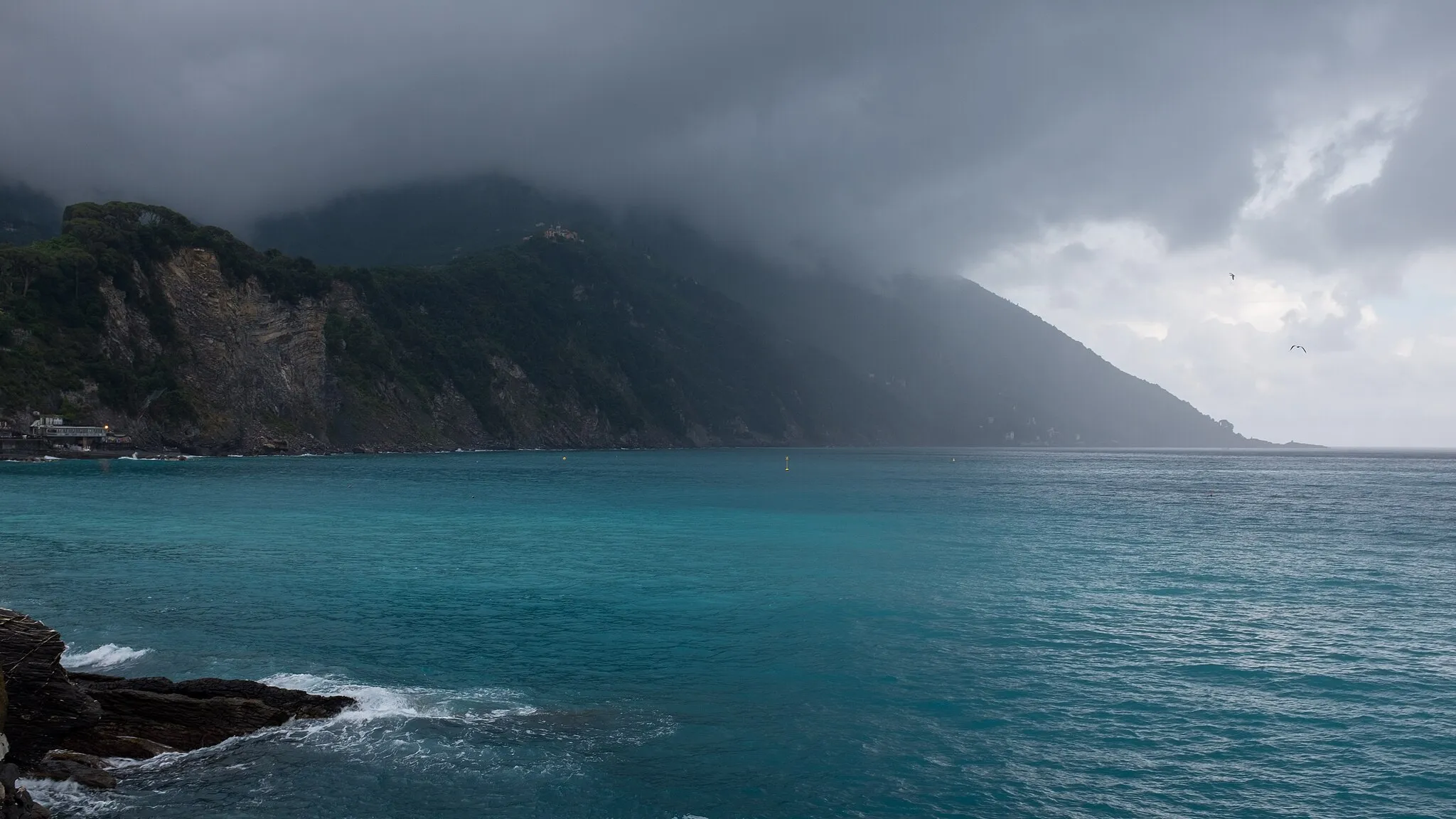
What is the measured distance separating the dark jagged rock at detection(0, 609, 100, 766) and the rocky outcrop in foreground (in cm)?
2

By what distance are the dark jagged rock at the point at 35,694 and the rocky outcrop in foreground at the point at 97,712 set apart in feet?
0.05

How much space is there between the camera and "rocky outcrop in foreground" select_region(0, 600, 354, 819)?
17156mm

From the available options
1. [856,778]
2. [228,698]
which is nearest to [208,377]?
[228,698]

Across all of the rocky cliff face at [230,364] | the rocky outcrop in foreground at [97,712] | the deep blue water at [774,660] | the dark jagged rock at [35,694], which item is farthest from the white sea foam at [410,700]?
the rocky cliff face at [230,364]

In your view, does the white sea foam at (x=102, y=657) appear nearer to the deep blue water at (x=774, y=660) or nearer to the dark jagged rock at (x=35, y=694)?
the deep blue water at (x=774, y=660)

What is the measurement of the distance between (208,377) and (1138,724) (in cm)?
18963

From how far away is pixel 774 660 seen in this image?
86.6ft

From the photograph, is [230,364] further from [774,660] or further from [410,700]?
[774,660]

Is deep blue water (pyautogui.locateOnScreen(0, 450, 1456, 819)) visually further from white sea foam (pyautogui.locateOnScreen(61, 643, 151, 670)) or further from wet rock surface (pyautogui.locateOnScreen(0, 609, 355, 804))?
wet rock surface (pyautogui.locateOnScreen(0, 609, 355, 804))

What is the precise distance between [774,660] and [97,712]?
57.1 ft

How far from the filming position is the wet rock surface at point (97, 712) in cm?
1716

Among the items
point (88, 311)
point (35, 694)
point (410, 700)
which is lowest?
point (410, 700)

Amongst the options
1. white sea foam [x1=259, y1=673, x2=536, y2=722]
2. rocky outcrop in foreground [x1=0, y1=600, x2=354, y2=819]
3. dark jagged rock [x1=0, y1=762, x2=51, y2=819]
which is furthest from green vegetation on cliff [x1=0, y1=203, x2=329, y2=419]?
dark jagged rock [x1=0, y1=762, x2=51, y2=819]

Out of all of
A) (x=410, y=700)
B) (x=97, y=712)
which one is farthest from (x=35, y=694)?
(x=410, y=700)
